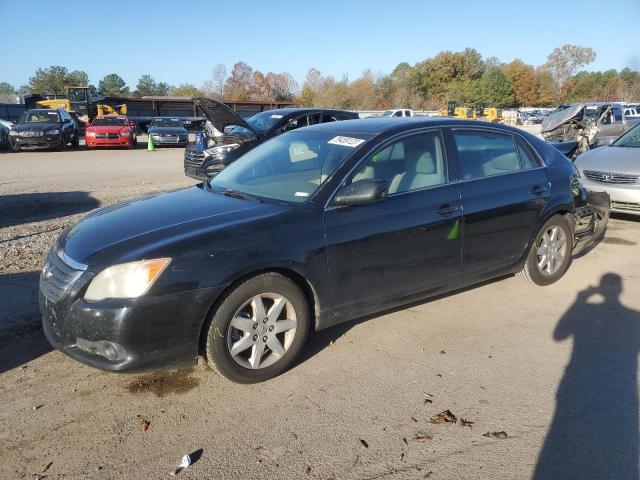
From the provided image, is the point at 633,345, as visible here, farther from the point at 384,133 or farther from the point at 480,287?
the point at 384,133

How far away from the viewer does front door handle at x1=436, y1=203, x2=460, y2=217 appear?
13.6 feet

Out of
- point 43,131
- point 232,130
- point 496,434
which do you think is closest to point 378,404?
point 496,434

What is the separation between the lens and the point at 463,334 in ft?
13.9

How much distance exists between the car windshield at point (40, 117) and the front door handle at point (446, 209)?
20774 millimetres

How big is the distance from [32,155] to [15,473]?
761 inches

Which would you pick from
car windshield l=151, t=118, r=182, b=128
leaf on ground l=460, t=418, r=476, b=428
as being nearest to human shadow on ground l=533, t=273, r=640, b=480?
leaf on ground l=460, t=418, r=476, b=428

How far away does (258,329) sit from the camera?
11.1 ft

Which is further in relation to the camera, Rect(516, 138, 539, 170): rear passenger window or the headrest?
Rect(516, 138, 539, 170): rear passenger window

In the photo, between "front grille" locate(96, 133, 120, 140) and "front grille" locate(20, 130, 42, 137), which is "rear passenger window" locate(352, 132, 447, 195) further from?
"front grille" locate(96, 133, 120, 140)

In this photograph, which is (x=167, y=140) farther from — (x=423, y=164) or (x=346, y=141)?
(x=423, y=164)

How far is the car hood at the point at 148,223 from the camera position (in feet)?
10.5

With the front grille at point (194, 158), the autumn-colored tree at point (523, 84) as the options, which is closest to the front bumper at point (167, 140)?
the front grille at point (194, 158)

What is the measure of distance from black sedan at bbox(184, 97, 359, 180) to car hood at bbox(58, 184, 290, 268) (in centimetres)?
510

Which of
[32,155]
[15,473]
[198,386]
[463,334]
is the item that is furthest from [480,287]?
[32,155]
